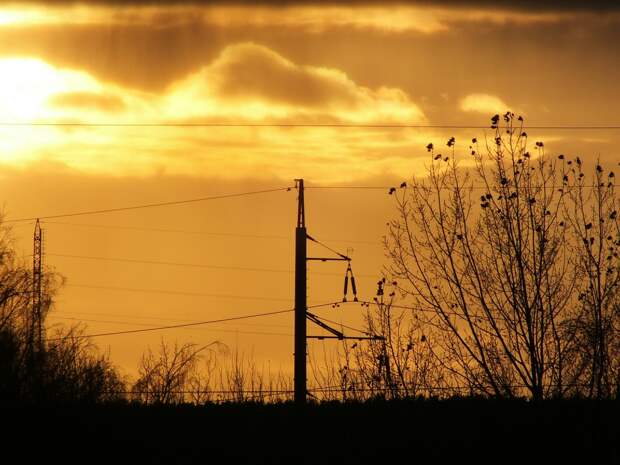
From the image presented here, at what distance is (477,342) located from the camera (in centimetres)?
2280

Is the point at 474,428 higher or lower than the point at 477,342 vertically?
lower

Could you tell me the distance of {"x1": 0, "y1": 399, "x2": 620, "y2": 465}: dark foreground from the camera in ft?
51.4

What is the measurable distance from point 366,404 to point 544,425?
351cm

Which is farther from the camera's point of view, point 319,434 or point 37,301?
point 37,301

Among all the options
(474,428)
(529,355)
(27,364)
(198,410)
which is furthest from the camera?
(27,364)

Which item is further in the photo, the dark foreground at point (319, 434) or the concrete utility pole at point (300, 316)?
the concrete utility pole at point (300, 316)

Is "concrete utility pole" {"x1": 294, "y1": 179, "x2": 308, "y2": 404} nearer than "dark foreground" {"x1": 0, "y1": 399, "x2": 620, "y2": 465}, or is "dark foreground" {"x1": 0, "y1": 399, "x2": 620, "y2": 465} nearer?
"dark foreground" {"x1": 0, "y1": 399, "x2": 620, "y2": 465}

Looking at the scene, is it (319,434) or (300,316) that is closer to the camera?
(319,434)

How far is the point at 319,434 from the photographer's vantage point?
16484 mm

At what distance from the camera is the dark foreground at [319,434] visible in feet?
51.4

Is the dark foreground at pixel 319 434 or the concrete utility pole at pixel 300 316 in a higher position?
the concrete utility pole at pixel 300 316

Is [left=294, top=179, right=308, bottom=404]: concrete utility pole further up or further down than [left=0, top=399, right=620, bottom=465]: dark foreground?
further up

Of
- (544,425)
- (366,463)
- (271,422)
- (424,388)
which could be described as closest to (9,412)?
(271,422)

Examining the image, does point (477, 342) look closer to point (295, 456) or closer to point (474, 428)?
point (474, 428)
